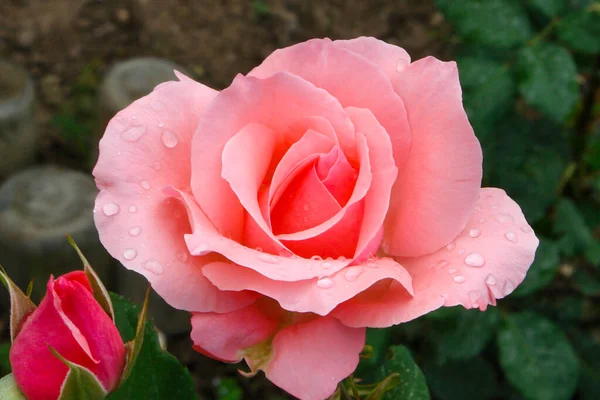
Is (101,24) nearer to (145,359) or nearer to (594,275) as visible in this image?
(594,275)

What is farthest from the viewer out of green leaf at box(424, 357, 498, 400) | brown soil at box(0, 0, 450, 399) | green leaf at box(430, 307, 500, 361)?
brown soil at box(0, 0, 450, 399)

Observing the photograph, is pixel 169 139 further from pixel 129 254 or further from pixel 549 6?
pixel 549 6

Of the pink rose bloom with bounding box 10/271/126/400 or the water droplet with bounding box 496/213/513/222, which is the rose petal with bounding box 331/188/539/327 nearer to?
the water droplet with bounding box 496/213/513/222

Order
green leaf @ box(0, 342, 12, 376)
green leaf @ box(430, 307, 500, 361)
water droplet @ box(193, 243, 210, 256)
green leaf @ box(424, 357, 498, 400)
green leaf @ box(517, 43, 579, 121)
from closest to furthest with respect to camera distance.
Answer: water droplet @ box(193, 243, 210, 256) → green leaf @ box(517, 43, 579, 121) → green leaf @ box(430, 307, 500, 361) → green leaf @ box(424, 357, 498, 400) → green leaf @ box(0, 342, 12, 376)

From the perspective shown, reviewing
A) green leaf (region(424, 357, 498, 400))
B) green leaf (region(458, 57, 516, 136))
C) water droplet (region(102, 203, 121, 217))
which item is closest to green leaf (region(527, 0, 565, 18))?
green leaf (region(458, 57, 516, 136))

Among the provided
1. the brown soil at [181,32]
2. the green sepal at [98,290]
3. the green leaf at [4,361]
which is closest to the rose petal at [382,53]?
the green sepal at [98,290]

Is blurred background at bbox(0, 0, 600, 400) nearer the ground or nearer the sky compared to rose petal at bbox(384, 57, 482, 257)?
nearer the ground

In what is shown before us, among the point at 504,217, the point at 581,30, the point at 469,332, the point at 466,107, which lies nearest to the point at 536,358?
the point at 469,332
